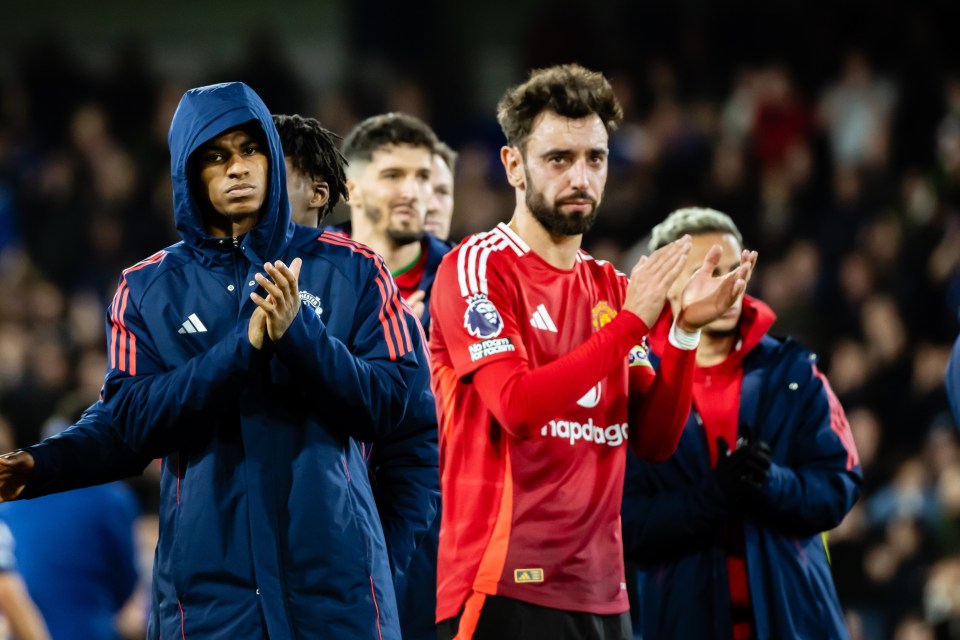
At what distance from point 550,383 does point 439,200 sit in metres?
2.35

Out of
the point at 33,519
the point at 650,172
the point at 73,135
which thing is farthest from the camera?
the point at 73,135

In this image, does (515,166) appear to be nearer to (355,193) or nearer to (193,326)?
(193,326)

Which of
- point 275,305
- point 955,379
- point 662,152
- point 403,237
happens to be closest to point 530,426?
point 275,305

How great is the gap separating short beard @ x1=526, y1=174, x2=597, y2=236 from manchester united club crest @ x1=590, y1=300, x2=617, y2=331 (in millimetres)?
225

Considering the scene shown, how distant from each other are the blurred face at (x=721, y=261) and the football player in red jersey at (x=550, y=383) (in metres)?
0.72

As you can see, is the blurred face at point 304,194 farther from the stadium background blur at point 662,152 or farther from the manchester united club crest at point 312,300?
the stadium background blur at point 662,152

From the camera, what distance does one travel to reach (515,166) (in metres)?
4.30

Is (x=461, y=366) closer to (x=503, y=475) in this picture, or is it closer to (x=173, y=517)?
(x=503, y=475)

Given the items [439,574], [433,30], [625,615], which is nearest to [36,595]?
[439,574]

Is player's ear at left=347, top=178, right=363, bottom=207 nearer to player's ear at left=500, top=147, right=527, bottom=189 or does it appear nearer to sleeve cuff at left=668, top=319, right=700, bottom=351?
player's ear at left=500, top=147, right=527, bottom=189

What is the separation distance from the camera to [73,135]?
14008 millimetres

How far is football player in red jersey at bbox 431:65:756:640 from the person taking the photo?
12.7 ft

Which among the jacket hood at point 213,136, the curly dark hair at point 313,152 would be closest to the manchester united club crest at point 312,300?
the jacket hood at point 213,136

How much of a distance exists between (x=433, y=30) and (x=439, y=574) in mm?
11307
